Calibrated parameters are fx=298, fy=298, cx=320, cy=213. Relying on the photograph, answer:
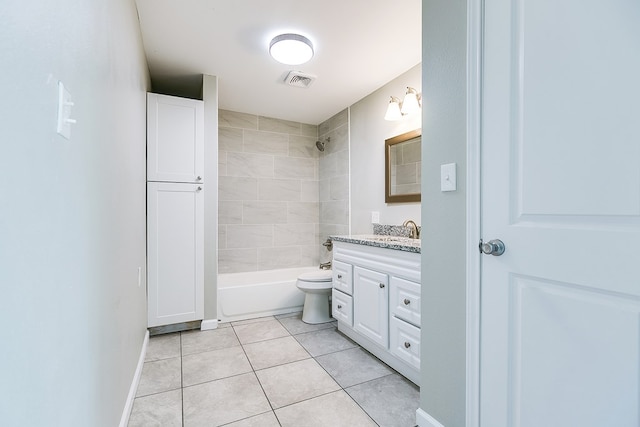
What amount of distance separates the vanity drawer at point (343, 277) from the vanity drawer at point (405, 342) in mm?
550

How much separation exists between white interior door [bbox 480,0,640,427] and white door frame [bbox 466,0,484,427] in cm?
2

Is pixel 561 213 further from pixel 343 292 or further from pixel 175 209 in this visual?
pixel 175 209

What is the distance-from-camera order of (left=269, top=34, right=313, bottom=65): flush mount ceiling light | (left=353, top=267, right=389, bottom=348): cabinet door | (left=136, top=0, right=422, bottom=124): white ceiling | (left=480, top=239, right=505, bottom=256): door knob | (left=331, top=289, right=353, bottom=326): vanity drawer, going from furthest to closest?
(left=331, top=289, right=353, bottom=326): vanity drawer, (left=269, top=34, right=313, bottom=65): flush mount ceiling light, (left=353, top=267, right=389, bottom=348): cabinet door, (left=136, top=0, right=422, bottom=124): white ceiling, (left=480, top=239, right=505, bottom=256): door knob

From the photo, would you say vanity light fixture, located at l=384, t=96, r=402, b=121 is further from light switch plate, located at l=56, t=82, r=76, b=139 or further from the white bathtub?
light switch plate, located at l=56, t=82, r=76, b=139

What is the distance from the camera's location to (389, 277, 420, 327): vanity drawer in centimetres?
176

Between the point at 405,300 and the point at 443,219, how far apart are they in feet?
2.33

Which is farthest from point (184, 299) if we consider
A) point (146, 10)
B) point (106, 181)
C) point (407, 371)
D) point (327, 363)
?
point (146, 10)

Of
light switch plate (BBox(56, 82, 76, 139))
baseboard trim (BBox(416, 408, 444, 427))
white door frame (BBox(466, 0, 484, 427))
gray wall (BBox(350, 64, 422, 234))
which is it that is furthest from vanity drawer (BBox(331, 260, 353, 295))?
light switch plate (BBox(56, 82, 76, 139))

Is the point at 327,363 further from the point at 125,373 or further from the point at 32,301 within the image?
the point at 32,301

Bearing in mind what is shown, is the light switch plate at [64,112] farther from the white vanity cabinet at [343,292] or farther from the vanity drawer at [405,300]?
the white vanity cabinet at [343,292]

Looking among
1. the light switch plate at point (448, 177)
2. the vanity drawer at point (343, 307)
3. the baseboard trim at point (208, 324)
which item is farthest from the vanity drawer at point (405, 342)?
the baseboard trim at point (208, 324)

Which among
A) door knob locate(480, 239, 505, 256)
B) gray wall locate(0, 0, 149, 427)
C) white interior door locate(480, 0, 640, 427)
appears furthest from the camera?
door knob locate(480, 239, 505, 256)

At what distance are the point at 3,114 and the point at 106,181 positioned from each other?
76 centimetres

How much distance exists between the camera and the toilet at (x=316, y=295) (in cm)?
284
